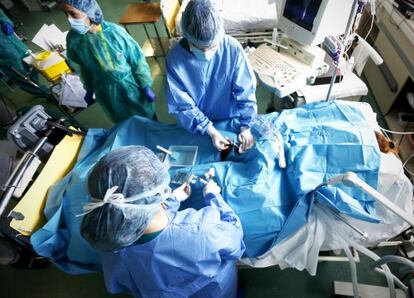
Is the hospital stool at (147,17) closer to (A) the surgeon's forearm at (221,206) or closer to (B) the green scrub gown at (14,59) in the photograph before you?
(B) the green scrub gown at (14,59)

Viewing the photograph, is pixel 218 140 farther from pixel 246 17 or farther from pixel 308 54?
pixel 246 17

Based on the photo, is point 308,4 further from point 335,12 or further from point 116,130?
point 116,130

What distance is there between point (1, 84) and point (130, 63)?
2.67 meters

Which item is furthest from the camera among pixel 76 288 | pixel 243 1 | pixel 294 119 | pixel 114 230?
pixel 243 1

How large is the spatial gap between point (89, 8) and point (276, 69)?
122cm

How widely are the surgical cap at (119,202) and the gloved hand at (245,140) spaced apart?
699 millimetres

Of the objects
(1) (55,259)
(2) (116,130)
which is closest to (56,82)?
(2) (116,130)

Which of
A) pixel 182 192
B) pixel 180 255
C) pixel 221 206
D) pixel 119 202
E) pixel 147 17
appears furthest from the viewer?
pixel 147 17

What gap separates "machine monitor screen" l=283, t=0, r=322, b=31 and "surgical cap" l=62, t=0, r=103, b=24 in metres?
1.19

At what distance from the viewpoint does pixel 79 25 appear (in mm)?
1460

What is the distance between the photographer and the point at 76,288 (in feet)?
5.65

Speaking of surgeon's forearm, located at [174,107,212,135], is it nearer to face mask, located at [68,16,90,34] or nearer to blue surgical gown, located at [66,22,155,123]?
blue surgical gown, located at [66,22,155,123]

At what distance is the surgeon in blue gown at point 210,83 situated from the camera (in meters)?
1.37

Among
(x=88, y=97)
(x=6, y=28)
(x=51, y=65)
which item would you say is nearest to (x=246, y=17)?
(x=88, y=97)
